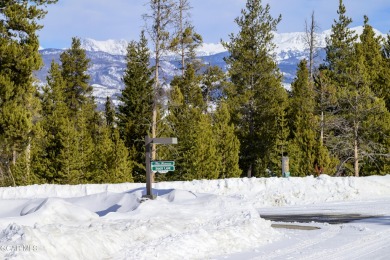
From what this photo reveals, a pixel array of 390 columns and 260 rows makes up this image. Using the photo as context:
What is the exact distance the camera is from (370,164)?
34.4 metres

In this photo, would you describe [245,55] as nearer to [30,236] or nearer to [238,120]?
[238,120]

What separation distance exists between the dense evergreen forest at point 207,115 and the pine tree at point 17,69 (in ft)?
0.17

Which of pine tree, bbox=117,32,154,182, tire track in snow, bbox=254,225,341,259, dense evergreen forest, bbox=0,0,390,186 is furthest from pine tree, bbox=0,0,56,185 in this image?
tire track in snow, bbox=254,225,341,259

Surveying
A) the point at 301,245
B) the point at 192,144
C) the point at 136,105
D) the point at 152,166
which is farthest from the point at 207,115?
the point at 301,245

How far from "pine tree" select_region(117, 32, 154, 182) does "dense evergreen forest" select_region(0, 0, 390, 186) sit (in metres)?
0.08

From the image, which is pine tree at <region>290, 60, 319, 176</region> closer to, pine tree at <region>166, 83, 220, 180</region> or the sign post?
pine tree at <region>166, 83, 220, 180</region>

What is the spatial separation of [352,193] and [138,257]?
54.1 ft

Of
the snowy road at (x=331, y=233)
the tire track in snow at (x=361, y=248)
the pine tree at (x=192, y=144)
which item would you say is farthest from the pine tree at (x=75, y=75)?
the tire track in snow at (x=361, y=248)

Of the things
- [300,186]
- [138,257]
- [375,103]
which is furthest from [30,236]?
[375,103]

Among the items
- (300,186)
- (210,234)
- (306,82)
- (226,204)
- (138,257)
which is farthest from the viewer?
(306,82)

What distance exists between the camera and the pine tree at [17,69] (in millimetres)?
23500

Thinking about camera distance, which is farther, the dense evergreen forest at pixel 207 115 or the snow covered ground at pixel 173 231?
the dense evergreen forest at pixel 207 115

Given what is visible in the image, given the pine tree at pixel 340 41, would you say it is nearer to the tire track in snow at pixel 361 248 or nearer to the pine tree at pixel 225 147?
the pine tree at pixel 225 147

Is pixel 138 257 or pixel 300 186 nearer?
pixel 138 257
